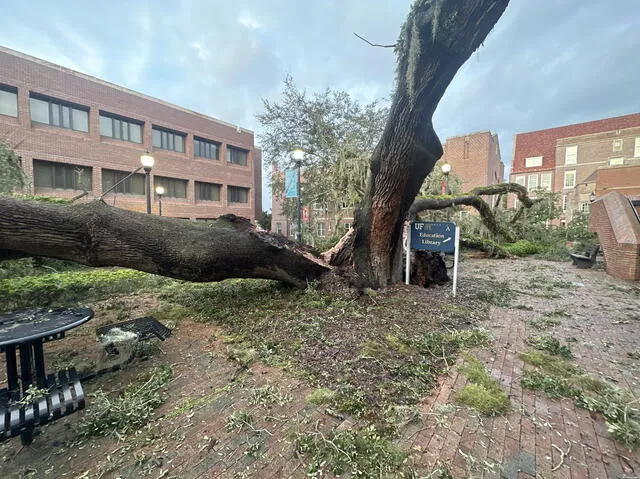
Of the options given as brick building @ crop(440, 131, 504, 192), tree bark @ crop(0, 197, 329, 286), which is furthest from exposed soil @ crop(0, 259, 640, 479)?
brick building @ crop(440, 131, 504, 192)

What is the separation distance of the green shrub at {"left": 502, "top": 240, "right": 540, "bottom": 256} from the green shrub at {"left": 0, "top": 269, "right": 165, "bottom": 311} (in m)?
13.7

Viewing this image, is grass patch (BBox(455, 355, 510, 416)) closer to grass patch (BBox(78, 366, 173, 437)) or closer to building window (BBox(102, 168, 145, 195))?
grass patch (BBox(78, 366, 173, 437))

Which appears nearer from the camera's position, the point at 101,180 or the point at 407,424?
the point at 407,424

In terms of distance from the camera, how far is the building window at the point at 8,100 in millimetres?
13680

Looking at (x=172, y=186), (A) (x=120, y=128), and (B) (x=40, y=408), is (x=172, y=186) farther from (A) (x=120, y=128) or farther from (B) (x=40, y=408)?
(B) (x=40, y=408)

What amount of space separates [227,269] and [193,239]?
634 millimetres

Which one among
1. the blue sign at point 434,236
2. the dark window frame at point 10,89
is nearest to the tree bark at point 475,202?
the blue sign at point 434,236

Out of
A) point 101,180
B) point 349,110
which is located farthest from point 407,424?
point 101,180

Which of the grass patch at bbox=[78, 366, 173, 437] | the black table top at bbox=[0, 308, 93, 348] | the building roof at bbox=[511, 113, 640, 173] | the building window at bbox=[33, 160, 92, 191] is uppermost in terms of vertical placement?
the building roof at bbox=[511, 113, 640, 173]

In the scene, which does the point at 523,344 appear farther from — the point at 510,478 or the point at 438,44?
the point at 438,44

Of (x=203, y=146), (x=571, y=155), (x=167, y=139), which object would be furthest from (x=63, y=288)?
(x=571, y=155)

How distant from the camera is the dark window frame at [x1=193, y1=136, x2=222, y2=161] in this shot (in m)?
22.3

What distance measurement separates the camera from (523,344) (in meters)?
3.20

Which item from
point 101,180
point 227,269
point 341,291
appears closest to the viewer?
point 227,269
